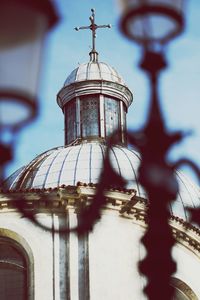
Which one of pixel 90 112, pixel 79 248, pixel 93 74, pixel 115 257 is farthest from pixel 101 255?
pixel 93 74

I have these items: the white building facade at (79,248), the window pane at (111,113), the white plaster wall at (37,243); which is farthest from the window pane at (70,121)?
the white plaster wall at (37,243)

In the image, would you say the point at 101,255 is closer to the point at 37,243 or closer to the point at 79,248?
the point at 79,248

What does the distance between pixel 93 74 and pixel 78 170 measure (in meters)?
7.57

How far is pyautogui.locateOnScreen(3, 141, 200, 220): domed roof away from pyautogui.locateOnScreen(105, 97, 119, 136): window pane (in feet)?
14.2

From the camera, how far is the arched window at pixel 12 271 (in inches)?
922

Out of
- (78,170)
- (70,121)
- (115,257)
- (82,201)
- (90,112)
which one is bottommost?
(115,257)

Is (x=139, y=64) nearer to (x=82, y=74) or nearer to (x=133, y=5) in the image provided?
(x=133, y=5)

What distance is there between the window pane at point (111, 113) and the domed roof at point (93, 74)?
28.3 inches

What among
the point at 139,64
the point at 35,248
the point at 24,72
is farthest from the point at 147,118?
the point at 35,248

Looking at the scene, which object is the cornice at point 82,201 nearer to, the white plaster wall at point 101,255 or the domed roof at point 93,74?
the white plaster wall at point 101,255

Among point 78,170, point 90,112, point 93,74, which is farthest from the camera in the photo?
point 93,74

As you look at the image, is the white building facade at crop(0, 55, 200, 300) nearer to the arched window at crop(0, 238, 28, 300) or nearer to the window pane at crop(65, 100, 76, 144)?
the arched window at crop(0, 238, 28, 300)

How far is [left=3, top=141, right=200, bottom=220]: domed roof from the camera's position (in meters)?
25.9

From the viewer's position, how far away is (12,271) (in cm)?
2445
